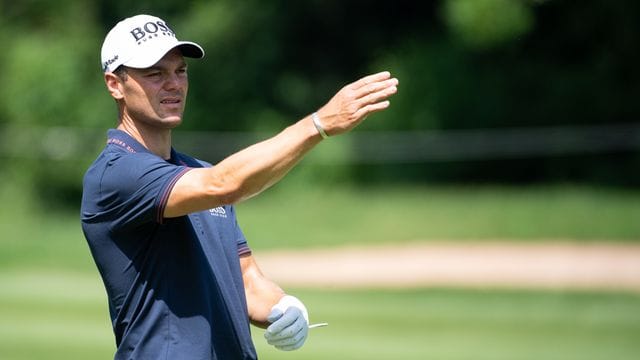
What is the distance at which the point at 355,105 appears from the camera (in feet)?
14.0

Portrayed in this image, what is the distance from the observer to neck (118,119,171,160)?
4742 millimetres

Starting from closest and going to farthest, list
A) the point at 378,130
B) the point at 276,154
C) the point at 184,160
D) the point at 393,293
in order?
the point at 276,154
the point at 184,160
the point at 393,293
the point at 378,130

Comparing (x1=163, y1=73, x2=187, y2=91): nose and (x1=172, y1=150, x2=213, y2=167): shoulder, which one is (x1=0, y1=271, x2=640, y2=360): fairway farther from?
(x1=163, y1=73, x2=187, y2=91): nose

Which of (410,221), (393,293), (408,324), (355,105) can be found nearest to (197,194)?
(355,105)

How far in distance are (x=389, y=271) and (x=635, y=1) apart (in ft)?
32.6

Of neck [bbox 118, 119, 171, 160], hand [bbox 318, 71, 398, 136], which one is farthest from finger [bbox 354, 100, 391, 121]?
neck [bbox 118, 119, 171, 160]

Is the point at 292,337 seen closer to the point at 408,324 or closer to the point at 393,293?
the point at 408,324

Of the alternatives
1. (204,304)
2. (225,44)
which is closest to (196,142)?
(225,44)

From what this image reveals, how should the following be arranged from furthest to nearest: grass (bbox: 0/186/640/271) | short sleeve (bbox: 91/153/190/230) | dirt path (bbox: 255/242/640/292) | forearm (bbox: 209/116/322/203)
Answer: grass (bbox: 0/186/640/271) < dirt path (bbox: 255/242/640/292) < short sleeve (bbox: 91/153/190/230) < forearm (bbox: 209/116/322/203)

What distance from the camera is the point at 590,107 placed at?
84.6 feet

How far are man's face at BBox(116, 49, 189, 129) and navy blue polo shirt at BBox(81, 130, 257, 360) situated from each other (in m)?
0.16

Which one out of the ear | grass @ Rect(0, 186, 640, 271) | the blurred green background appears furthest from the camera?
grass @ Rect(0, 186, 640, 271)

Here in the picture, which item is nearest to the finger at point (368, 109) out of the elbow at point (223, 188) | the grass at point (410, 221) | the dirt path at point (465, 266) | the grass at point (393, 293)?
the elbow at point (223, 188)

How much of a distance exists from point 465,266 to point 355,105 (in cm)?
1491
